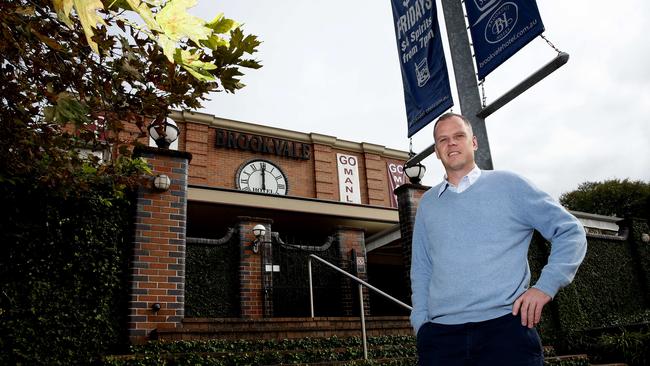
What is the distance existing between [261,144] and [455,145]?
1784cm

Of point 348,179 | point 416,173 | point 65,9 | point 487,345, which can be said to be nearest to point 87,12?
point 65,9

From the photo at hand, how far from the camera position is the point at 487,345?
1762mm

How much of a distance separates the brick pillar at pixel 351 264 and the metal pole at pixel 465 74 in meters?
7.97

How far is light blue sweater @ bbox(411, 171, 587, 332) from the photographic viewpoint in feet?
5.96

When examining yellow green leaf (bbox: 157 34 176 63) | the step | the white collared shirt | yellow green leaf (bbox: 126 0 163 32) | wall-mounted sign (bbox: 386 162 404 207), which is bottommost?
the step

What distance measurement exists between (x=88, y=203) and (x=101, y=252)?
1.85ft

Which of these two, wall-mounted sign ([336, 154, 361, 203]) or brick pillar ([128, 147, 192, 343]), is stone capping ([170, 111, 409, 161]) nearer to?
wall-mounted sign ([336, 154, 361, 203])

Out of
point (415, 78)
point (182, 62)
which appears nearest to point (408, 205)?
point (415, 78)

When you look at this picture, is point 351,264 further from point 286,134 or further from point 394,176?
point 394,176

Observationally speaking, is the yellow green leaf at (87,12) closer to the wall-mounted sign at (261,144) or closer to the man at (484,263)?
the man at (484,263)

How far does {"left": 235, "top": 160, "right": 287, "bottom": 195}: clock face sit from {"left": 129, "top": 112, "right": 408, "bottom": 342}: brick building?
0.04 metres

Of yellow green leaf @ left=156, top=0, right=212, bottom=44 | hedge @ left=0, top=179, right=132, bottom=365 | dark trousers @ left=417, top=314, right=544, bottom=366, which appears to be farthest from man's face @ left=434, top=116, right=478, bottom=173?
hedge @ left=0, top=179, right=132, bottom=365

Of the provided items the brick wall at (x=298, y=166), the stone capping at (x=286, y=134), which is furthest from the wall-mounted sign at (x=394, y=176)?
the stone capping at (x=286, y=134)

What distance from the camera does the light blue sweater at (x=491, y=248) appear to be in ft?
5.96
